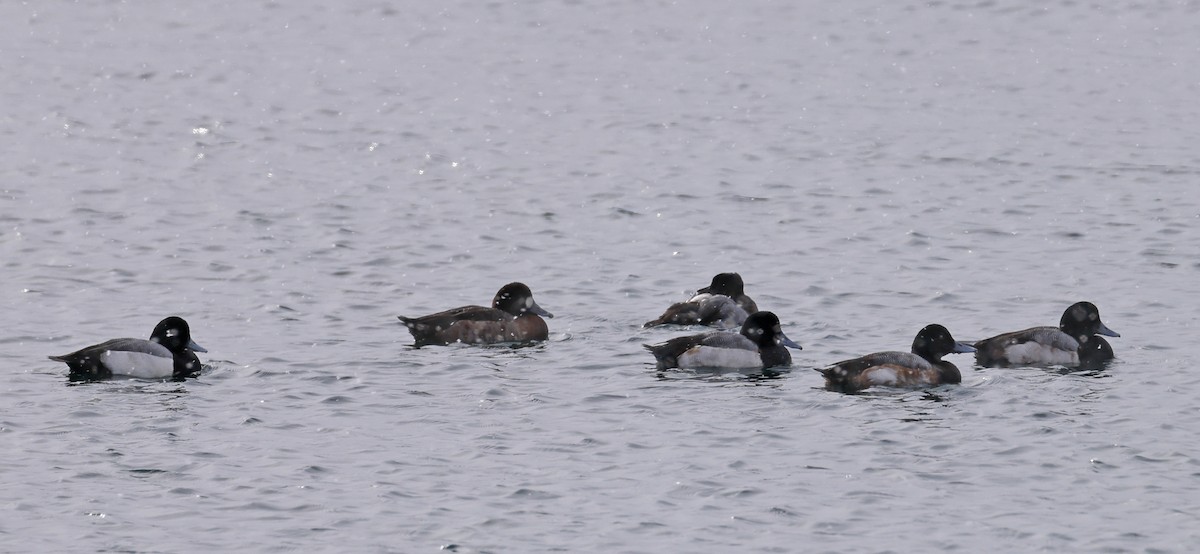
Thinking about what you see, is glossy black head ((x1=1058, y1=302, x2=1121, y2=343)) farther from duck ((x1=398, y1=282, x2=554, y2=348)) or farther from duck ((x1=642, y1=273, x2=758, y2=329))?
duck ((x1=398, y1=282, x2=554, y2=348))

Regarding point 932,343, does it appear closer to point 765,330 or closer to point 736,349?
point 765,330

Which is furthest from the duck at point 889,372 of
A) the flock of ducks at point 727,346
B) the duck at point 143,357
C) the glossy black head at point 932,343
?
the duck at point 143,357

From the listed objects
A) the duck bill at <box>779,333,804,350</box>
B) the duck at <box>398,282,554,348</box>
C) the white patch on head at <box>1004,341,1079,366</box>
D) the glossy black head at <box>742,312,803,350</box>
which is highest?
the duck at <box>398,282,554,348</box>

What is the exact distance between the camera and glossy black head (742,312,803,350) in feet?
69.8

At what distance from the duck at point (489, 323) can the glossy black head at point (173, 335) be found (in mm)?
2585

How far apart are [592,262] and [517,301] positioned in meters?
4.37

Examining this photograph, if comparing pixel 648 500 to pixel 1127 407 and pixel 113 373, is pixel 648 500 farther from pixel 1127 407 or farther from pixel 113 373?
pixel 113 373

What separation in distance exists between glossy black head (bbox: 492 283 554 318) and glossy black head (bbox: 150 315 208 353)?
4032 millimetres

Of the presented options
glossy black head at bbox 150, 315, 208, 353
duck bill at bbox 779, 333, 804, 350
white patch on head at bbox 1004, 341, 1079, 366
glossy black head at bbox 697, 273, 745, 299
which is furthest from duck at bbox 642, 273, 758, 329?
glossy black head at bbox 150, 315, 208, 353

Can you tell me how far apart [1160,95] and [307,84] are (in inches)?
741

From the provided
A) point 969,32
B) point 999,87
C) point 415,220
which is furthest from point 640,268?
point 969,32

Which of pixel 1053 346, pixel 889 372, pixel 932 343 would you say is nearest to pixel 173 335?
pixel 889 372

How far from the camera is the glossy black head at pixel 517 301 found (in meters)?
23.2

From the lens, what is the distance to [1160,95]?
40281 mm
